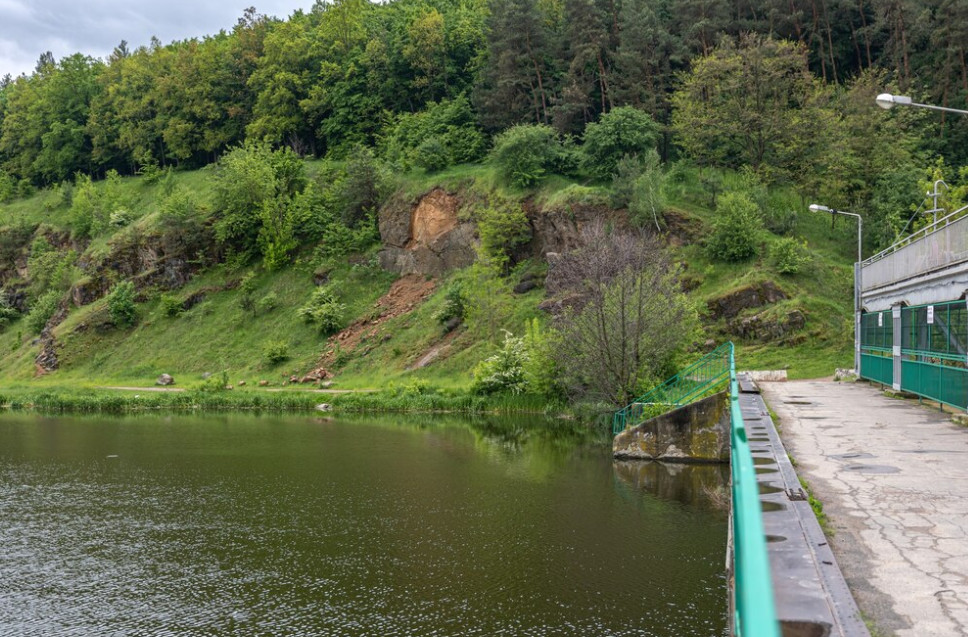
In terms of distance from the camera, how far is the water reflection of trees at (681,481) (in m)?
19.2

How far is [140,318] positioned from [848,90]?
188 ft

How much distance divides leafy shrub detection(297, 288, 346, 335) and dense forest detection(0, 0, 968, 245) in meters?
13.1

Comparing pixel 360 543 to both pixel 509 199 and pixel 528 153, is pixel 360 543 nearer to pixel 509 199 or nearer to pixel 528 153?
pixel 509 199

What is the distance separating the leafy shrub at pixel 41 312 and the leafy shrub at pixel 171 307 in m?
12.7

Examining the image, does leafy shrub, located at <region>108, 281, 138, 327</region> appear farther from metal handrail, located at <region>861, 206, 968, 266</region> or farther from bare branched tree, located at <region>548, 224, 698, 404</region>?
metal handrail, located at <region>861, 206, 968, 266</region>

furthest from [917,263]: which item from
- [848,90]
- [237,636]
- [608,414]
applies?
[848,90]

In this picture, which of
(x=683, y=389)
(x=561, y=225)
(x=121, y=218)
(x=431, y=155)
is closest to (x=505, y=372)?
(x=683, y=389)

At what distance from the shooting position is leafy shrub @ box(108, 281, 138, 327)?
198 ft

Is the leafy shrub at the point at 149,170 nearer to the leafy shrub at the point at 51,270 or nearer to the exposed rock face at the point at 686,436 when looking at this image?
the leafy shrub at the point at 51,270

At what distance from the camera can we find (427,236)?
5562 centimetres

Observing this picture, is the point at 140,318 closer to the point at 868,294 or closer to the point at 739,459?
the point at 868,294

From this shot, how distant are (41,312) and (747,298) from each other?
58.4m

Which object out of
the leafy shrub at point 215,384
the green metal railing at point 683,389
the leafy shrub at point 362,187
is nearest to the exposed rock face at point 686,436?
the green metal railing at point 683,389

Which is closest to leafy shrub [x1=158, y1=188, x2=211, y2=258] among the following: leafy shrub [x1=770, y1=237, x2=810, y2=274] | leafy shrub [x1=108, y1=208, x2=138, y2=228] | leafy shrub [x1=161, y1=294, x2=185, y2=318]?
leafy shrub [x1=161, y1=294, x2=185, y2=318]
